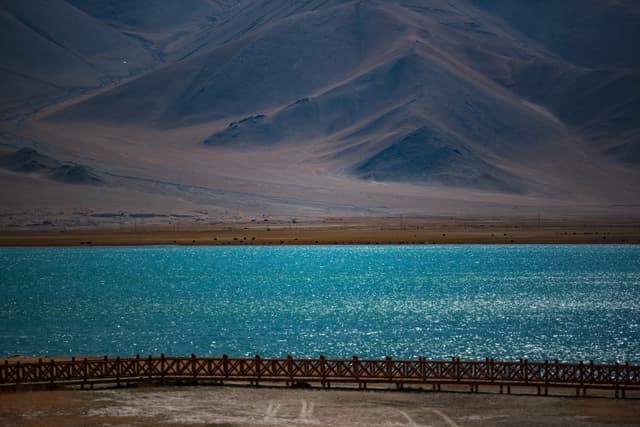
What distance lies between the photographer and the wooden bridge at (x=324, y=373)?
33.8m

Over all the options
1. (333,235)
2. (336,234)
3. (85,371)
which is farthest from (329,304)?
(336,234)

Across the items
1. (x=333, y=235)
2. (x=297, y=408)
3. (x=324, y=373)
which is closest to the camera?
(x=297, y=408)

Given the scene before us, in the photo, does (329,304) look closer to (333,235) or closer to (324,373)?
(324,373)

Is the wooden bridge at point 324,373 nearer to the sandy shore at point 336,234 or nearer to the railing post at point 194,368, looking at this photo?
the railing post at point 194,368

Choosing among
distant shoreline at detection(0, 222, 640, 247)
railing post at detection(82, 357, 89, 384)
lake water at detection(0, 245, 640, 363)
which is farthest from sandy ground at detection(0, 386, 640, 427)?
distant shoreline at detection(0, 222, 640, 247)

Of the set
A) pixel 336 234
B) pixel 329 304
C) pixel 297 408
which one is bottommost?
pixel 297 408

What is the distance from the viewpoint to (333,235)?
120750 mm

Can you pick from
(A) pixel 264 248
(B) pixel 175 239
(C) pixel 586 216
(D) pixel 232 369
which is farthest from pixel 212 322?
(C) pixel 586 216

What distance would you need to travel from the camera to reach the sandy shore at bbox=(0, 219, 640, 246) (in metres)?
112

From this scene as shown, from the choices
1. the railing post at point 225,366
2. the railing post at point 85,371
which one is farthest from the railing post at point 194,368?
the railing post at point 85,371

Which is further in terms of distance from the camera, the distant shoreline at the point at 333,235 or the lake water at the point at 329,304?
the distant shoreline at the point at 333,235

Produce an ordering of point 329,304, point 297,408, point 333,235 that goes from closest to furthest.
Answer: point 297,408
point 329,304
point 333,235

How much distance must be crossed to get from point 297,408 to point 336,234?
298ft

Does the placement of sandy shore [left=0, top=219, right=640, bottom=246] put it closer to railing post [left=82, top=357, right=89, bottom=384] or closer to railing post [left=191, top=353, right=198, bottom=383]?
railing post [left=191, top=353, right=198, bottom=383]
